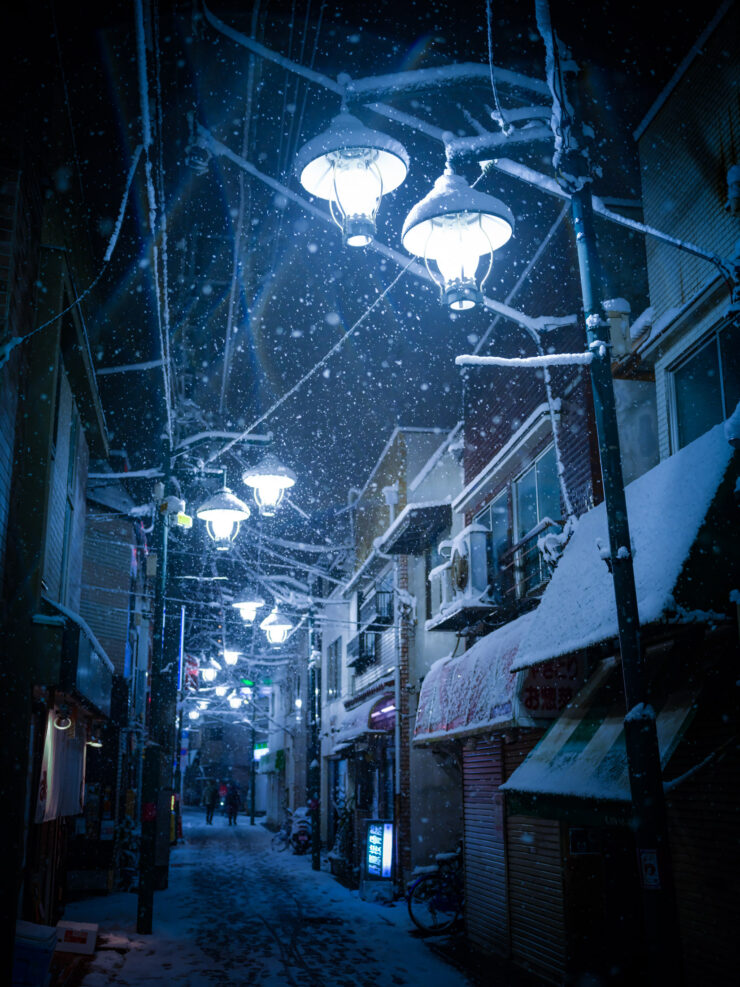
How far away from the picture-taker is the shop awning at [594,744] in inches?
297

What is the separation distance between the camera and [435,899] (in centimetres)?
1520

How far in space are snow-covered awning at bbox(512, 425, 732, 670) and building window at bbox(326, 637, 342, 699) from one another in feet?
77.5

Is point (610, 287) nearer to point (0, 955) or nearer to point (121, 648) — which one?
point (0, 955)

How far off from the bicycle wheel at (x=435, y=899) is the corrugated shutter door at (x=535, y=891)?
2.95m

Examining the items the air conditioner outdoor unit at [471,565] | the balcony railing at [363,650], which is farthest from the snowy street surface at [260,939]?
the balcony railing at [363,650]

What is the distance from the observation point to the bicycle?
1507 cm

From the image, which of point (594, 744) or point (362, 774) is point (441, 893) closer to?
point (594, 744)

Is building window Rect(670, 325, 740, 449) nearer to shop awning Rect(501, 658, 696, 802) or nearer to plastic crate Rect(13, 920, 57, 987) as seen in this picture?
shop awning Rect(501, 658, 696, 802)

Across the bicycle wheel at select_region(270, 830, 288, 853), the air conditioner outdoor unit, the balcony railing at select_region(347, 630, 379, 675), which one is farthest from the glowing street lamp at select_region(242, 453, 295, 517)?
the bicycle wheel at select_region(270, 830, 288, 853)

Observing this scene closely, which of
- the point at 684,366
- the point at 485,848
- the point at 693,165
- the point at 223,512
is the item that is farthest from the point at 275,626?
the point at 693,165

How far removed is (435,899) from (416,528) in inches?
326

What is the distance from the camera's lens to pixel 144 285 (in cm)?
1342

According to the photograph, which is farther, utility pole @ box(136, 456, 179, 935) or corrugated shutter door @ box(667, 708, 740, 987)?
utility pole @ box(136, 456, 179, 935)

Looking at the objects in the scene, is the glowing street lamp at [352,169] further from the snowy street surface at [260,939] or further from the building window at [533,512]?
the snowy street surface at [260,939]
